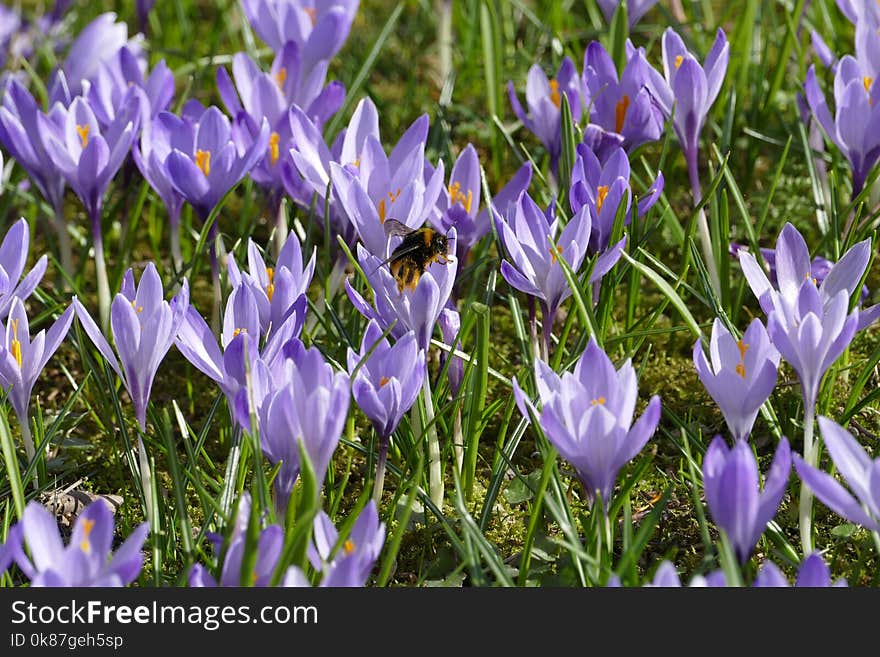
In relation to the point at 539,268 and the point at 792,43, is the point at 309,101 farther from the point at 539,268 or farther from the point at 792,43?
the point at 792,43

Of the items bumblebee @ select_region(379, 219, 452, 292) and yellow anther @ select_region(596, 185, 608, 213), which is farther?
yellow anther @ select_region(596, 185, 608, 213)

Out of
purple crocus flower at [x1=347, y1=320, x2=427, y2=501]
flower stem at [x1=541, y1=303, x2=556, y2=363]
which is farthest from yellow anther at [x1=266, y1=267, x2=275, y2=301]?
flower stem at [x1=541, y1=303, x2=556, y2=363]

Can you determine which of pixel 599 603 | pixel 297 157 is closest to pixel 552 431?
pixel 599 603

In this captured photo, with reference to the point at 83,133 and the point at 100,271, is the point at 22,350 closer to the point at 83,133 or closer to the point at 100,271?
the point at 100,271

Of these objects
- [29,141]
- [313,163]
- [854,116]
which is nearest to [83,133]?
[29,141]

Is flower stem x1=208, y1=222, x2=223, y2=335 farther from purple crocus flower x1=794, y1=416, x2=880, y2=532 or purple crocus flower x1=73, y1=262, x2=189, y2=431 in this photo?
purple crocus flower x1=794, y1=416, x2=880, y2=532
